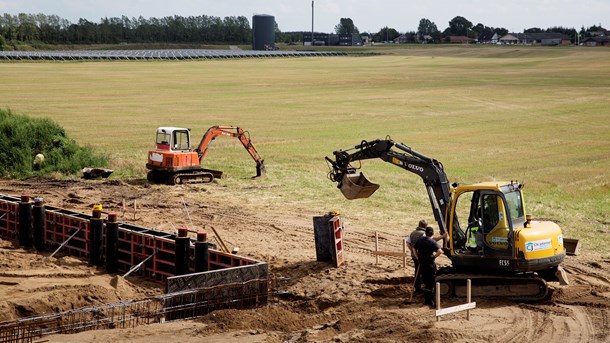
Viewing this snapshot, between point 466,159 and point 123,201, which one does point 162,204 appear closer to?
point 123,201

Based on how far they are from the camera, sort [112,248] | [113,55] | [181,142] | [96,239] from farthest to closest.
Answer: [113,55]
[181,142]
[96,239]
[112,248]

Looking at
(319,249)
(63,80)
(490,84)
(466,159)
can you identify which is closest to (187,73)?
(63,80)

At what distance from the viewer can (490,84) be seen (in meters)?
87.1

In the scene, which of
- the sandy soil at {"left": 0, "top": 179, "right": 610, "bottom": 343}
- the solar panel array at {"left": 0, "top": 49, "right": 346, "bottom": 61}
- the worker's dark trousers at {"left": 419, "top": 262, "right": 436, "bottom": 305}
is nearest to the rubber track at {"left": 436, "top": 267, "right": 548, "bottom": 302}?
the sandy soil at {"left": 0, "top": 179, "right": 610, "bottom": 343}

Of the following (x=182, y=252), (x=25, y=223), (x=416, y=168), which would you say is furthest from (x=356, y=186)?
(x=25, y=223)

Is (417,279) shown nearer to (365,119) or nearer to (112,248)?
(112,248)

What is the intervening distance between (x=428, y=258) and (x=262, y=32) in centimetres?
18283

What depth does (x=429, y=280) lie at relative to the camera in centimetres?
1845

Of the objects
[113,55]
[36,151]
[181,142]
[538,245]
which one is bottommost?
[36,151]

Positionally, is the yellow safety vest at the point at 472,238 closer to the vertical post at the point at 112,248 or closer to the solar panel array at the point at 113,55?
Answer: the vertical post at the point at 112,248

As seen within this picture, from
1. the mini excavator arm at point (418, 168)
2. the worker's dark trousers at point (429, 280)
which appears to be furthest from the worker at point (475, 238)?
the worker's dark trousers at point (429, 280)

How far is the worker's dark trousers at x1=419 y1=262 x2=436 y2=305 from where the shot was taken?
18.4 meters

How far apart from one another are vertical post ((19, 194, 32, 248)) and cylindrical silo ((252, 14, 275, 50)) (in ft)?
569

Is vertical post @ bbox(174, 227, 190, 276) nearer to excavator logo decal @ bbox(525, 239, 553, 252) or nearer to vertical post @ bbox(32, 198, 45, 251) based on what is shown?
vertical post @ bbox(32, 198, 45, 251)
